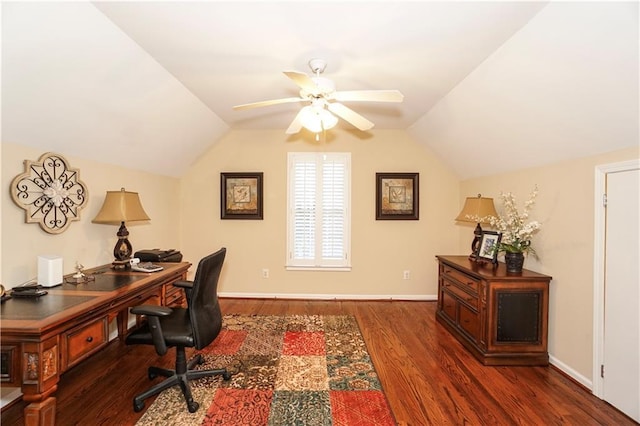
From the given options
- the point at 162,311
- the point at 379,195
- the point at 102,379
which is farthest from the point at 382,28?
the point at 102,379

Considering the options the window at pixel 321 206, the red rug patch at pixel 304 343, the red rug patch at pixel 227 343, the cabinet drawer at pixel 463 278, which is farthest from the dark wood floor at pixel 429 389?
the window at pixel 321 206

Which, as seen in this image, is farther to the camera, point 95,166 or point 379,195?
point 379,195

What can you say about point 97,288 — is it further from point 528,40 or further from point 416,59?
point 528,40

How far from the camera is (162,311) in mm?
1929

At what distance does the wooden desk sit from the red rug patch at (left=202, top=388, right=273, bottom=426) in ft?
2.91

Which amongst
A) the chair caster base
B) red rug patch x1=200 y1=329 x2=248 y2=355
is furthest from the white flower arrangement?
the chair caster base

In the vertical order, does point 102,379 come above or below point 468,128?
below

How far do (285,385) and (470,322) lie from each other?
1943 millimetres

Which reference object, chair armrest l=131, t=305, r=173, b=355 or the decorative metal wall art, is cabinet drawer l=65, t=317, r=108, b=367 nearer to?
chair armrest l=131, t=305, r=173, b=355

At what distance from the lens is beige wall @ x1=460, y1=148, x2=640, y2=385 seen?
2.32 m

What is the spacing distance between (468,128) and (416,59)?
1.27m

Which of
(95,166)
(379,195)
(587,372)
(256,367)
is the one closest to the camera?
(587,372)

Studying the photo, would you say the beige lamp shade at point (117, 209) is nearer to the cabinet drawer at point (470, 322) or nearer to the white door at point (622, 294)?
the cabinet drawer at point (470, 322)

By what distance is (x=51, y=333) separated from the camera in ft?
4.82
